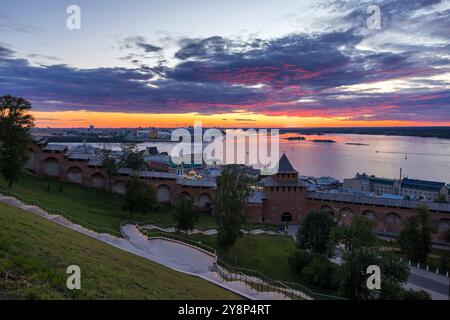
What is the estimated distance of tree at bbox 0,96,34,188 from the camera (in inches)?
1013

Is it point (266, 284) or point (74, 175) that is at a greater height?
point (74, 175)

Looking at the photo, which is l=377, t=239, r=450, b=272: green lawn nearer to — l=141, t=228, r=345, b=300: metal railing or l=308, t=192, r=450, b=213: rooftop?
l=308, t=192, r=450, b=213: rooftop

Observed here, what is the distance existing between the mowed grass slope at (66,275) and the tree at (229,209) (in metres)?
7.54

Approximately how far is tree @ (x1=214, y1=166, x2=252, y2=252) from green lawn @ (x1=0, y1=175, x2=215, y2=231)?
22.6ft

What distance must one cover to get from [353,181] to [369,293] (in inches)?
2166

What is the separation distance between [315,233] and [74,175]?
1044 inches

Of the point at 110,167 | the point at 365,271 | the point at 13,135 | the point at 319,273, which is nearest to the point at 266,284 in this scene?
the point at 365,271

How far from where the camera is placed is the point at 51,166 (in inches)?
1500

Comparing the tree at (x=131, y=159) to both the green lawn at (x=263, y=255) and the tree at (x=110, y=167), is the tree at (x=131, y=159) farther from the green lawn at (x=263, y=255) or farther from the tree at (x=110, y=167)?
the green lawn at (x=263, y=255)

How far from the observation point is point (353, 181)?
65.2 meters

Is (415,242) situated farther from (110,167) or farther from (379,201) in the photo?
(110,167)

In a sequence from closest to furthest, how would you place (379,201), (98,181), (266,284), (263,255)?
(266,284) → (263,255) → (379,201) → (98,181)
